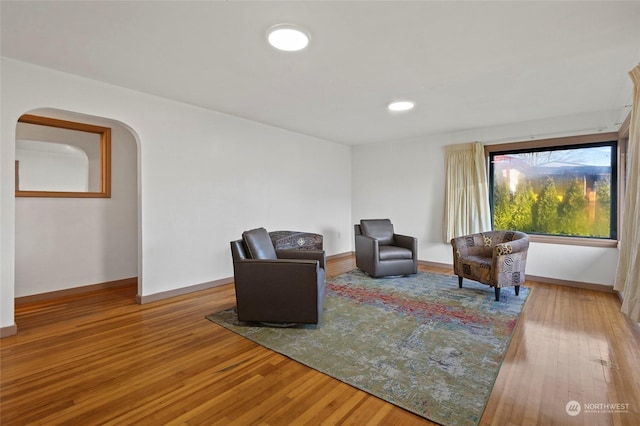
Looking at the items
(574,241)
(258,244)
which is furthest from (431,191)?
(258,244)

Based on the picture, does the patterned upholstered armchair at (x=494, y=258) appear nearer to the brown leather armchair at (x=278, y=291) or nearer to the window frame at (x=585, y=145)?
the window frame at (x=585, y=145)

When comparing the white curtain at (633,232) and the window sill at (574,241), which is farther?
the window sill at (574,241)

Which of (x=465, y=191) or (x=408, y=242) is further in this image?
(x=465, y=191)

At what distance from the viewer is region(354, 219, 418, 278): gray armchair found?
174 inches

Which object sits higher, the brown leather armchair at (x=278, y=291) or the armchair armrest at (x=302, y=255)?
the armchair armrest at (x=302, y=255)

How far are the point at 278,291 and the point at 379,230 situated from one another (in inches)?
108

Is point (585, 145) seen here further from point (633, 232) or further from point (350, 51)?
point (350, 51)

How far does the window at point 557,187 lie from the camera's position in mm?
4113

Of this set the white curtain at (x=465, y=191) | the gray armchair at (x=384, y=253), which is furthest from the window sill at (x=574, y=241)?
the gray armchair at (x=384, y=253)

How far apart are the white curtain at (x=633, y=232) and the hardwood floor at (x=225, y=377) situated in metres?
0.55

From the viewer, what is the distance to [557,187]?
14.7 ft

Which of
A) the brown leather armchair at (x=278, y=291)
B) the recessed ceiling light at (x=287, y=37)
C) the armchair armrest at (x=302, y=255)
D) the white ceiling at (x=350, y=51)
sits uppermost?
the white ceiling at (x=350, y=51)

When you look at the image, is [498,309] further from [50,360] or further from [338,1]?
[50,360]

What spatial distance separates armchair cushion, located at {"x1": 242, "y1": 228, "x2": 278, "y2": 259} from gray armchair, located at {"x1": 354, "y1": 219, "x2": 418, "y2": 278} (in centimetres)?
173
